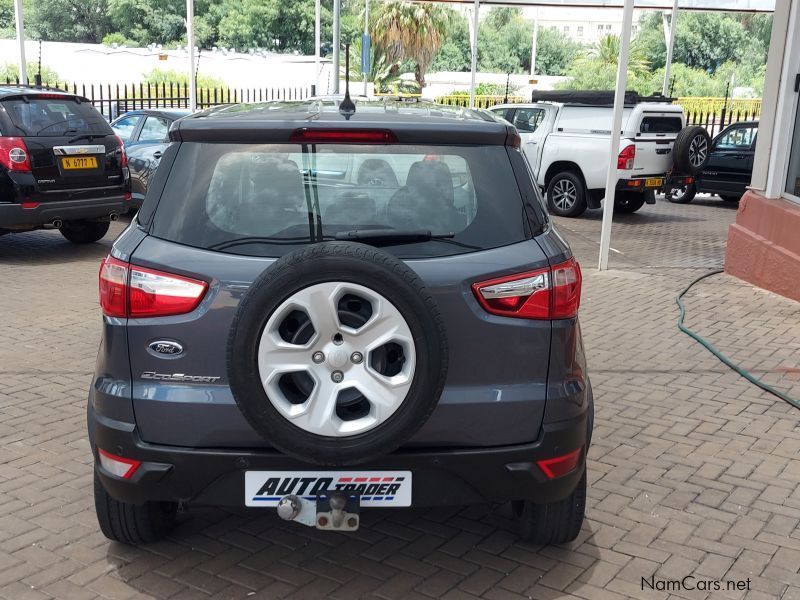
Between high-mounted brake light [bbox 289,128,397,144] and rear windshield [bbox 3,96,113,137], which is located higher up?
high-mounted brake light [bbox 289,128,397,144]

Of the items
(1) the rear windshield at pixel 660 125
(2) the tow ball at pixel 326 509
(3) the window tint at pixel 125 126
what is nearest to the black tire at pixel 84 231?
(3) the window tint at pixel 125 126

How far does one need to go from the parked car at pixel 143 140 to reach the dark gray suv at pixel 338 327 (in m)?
9.00

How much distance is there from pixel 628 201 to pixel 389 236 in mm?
13644

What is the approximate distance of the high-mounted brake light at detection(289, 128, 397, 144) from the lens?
313 cm

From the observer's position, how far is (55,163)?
962 centimetres

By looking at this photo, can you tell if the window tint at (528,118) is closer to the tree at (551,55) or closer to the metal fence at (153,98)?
the metal fence at (153,98)

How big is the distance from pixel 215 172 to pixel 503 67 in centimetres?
8418

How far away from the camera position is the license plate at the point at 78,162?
972 centimetres

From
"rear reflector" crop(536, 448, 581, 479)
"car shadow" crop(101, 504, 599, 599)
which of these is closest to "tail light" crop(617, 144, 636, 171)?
"car shadow" crop(101, 504, 599, 599)

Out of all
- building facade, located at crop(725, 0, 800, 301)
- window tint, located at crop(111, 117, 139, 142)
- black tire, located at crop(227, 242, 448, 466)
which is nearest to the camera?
black tire, located at crop(227, 242, 448, 466)

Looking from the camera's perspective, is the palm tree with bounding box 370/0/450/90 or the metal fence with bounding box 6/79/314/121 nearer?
the metal fence with bounding box 6/79/314/121

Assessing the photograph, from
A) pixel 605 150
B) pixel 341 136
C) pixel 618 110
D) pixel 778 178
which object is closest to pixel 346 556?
pixel 341 136

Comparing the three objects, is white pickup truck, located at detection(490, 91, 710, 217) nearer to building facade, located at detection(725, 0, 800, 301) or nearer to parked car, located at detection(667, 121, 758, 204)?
parked car, located at detection(667, 121, 758, 204)

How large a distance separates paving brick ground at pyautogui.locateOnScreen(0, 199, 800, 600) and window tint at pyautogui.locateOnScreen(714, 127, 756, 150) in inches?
381
